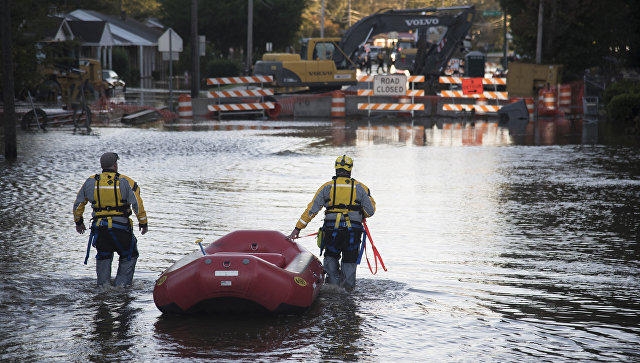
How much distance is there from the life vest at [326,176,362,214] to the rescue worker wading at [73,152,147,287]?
80.1 inches

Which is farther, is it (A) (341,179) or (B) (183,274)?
(A) (341,179)

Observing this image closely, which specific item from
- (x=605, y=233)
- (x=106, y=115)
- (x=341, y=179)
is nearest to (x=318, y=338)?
(x=341, y=179)

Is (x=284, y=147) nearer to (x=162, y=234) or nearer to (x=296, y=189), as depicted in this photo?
(x=296, y=189)

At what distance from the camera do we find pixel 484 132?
102ft

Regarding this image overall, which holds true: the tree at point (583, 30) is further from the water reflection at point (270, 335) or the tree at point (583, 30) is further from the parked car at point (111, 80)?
the water reflection at point (270, 335)

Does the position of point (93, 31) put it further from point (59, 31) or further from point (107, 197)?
point (107, 197)

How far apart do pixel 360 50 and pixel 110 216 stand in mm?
34637

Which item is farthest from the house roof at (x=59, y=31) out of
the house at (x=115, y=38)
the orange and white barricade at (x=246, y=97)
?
the orange and white barricade at (x=246, y=97)

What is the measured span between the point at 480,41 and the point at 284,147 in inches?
4510

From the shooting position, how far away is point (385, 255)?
1260cm

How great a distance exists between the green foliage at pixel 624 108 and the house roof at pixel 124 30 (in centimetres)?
3664

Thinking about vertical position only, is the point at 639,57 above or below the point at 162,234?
above

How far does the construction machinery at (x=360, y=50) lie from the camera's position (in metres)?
42.1

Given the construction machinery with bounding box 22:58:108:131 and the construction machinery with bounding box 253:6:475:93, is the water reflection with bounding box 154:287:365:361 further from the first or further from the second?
the construction machinery with bounding box 253:6:475:93
